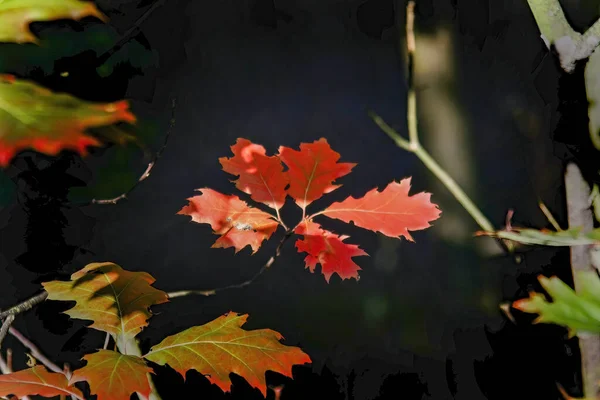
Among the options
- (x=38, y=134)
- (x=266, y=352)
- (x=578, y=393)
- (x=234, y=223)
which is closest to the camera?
(x=38, y=134)

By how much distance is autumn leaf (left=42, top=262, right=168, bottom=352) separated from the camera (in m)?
0.51

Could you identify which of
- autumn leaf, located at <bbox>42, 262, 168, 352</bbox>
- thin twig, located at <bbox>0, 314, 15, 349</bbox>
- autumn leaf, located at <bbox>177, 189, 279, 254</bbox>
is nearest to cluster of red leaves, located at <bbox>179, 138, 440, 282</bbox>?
autumn leaf, located at <bbox>177, 189, 279, 254</bbox>

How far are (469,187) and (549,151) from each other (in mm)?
158

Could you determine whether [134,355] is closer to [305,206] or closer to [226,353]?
[226,353]

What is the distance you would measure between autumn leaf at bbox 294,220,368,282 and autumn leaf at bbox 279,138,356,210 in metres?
0.04

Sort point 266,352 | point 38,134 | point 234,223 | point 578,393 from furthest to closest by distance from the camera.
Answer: point 578,393, point 234,223, point 266,352, point 38,134

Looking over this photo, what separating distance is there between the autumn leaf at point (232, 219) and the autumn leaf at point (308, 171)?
0.05 metres

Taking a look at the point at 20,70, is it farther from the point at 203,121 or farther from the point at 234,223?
the point at 234,223

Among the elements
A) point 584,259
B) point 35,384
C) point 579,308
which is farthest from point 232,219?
point 584,259

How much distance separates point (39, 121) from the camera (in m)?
0.39

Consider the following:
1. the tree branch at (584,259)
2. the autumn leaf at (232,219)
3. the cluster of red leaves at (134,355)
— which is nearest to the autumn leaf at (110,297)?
the cluster of red leaves at (134,355)

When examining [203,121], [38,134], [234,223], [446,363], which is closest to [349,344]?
[446,363]

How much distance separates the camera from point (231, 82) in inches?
32.2

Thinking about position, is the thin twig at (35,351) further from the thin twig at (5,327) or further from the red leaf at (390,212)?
the red leaf at (390,212)
